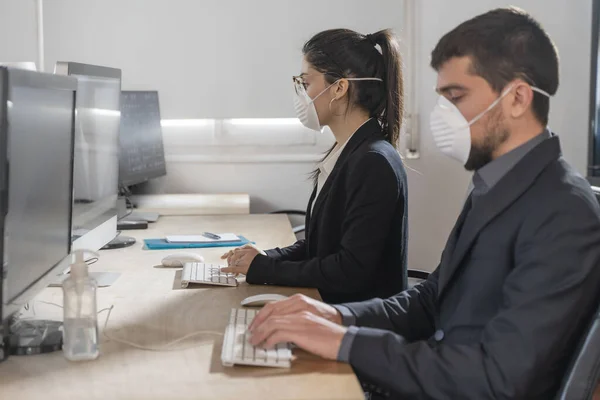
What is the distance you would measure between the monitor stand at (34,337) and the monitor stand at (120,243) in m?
0.91

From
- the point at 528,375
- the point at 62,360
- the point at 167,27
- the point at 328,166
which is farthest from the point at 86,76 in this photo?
the point at 167,27

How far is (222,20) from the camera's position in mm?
3326

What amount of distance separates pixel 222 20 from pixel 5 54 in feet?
3.23

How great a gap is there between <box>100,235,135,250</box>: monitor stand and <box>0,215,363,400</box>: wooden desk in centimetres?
59

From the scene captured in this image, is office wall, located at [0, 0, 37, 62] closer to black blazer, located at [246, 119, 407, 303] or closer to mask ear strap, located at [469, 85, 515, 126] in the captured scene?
black blazer, located at [246, 119, 407, 303]

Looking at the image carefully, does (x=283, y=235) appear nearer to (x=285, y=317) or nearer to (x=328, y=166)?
(x=328, y=166)

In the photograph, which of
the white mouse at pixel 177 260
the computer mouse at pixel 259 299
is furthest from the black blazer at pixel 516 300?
the white mouse at pixel 177 260

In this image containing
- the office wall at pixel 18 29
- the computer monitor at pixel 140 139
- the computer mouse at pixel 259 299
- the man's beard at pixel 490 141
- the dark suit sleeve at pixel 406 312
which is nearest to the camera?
the man's beard at pixel 490 141

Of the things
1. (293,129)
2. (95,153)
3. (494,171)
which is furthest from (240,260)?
(293,129)

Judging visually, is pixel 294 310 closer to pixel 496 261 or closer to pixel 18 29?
pixel 496 261

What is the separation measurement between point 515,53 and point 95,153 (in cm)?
111

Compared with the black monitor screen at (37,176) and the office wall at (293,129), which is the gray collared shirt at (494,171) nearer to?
the black monitor screen at (37,176)

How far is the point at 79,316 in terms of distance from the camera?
4.04 feet

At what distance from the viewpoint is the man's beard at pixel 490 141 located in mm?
1300
